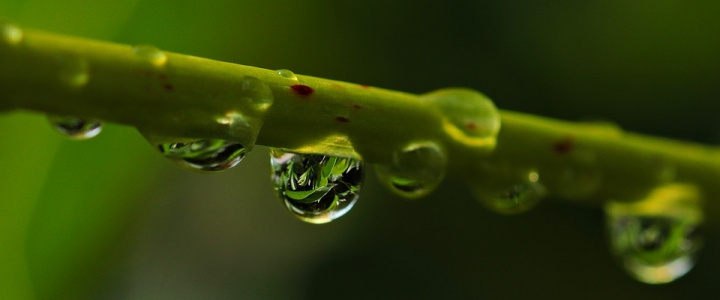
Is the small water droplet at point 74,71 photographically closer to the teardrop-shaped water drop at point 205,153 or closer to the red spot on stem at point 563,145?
the teardrop-shaped water drop at point 205,153

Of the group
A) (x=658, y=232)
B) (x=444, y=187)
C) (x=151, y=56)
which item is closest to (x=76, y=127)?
(x=151, y=56)

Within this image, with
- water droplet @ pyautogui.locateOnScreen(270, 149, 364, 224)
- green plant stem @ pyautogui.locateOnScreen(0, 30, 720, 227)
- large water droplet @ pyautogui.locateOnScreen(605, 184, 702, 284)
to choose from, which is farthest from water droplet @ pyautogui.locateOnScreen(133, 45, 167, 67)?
large water droplet @ pyautogui.locateOnScreen(605, 184, 702, 284)

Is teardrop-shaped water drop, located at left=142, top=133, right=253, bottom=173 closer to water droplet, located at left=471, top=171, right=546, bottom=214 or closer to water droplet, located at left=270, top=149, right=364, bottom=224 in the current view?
water droplet, located at left=270, top=149, right=364, bottom=224

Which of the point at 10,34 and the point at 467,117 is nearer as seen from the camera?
the point at 10,34

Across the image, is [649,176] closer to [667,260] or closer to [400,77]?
[667,260]

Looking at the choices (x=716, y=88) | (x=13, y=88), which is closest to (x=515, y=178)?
(x=13, y=88)

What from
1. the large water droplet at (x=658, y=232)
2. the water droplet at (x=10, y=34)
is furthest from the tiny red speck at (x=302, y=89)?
the large water droplet at (x=658, y=232)

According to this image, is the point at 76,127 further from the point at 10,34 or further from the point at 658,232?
the point at 658,232
